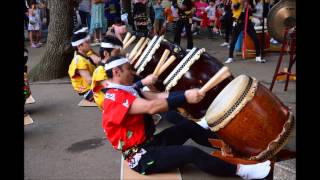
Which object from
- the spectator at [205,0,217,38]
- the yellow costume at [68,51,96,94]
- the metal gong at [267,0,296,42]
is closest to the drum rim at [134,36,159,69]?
the yellow costume at [68,51,96,94]

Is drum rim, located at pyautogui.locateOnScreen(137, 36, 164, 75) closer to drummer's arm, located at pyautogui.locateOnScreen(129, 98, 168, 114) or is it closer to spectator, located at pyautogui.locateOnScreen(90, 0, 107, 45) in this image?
drummer's arm, located at pyautogui.locateOnScreen(129, 98, 168, 114)

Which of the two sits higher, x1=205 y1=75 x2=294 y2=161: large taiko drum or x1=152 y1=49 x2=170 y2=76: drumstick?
x1=152 y1=49 x2=170 y2=76: drumstick

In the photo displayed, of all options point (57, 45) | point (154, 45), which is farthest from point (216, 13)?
point (154, 45)

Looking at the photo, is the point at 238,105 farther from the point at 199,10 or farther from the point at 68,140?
the point at 199,10

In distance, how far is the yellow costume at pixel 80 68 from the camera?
558 cm

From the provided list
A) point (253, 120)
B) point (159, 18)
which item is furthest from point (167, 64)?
point (159, 18)

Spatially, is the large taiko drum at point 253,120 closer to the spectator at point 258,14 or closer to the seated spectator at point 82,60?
the seated spectator at point 82,60

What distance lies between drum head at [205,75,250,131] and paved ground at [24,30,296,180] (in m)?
0.52

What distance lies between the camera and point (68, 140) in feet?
15.9

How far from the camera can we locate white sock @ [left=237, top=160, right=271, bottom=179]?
3482 mm

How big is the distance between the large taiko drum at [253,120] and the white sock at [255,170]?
10 centimetres
